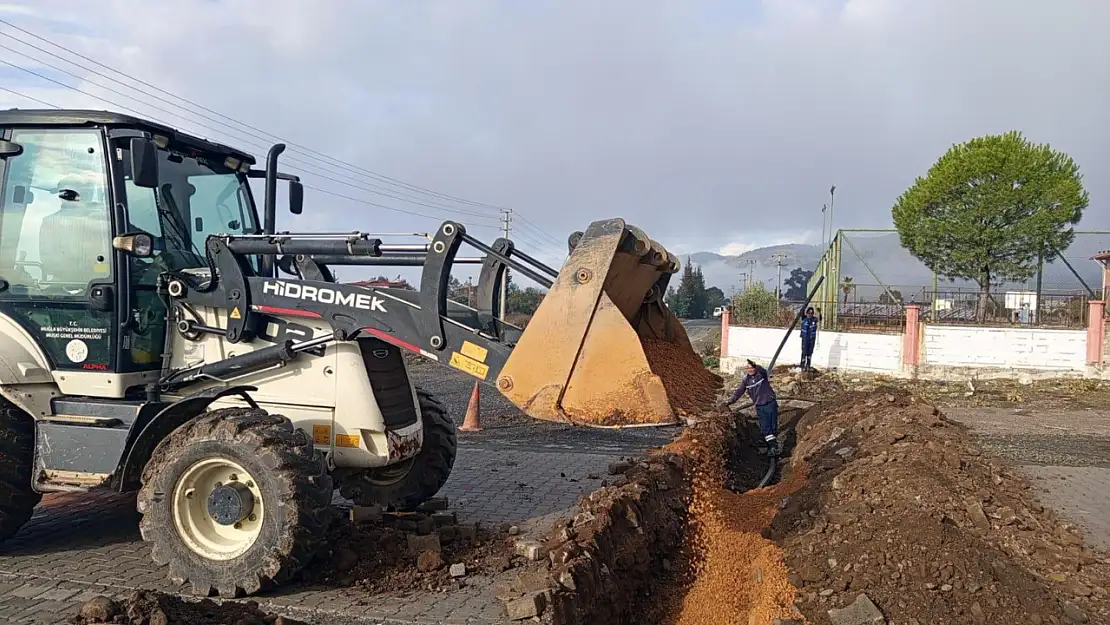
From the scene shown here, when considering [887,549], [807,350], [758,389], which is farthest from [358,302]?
[807,350]

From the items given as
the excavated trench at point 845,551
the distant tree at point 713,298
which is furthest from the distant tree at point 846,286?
the distant tree at point 713,298

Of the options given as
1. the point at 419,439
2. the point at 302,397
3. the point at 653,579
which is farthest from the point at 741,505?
the point at 302,397

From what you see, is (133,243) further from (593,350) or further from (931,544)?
(931,544)

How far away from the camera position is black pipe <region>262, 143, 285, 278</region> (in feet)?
21.0

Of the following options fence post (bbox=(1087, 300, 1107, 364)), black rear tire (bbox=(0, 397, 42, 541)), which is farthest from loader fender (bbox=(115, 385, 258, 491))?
fence post (bbox=(1087, 300, 1107, 364))

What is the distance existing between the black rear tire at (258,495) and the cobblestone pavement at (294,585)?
0.21 metres

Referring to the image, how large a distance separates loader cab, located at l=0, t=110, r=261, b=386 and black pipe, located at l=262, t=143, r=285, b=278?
65cm

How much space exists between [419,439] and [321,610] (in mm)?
1754

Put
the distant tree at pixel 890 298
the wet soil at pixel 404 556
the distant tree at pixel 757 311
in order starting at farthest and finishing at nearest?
the distant tree at pixel 757 311 → the distant tree at pixel 890 298 → the wet soil at pixel 404 556

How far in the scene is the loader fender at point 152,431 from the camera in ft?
17.5

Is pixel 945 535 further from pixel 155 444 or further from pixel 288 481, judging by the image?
pixel 155 444

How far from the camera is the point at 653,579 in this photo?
571 centimetres

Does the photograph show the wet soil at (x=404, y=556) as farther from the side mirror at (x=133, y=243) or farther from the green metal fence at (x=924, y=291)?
the green metal fence at (x=924, y=291)

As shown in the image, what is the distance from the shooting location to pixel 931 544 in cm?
536
